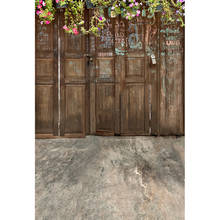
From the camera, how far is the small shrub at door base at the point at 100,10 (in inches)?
107

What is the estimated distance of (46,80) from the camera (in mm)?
2959

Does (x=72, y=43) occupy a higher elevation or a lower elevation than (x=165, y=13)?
lower

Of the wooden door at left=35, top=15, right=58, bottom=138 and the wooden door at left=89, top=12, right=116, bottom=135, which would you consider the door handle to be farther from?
the wooden door at left=35, top=15, right=58, bottom=138

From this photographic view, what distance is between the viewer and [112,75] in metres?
3.02

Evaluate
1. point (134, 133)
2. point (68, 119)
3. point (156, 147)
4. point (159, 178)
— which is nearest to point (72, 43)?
point (68, 119)

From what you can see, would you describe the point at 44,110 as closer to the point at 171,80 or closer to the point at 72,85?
the point at 72,85

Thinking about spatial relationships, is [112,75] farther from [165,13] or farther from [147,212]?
[147,212]

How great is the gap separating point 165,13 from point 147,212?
2997 millimetres

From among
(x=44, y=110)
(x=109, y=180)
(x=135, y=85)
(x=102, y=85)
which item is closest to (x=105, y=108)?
(x=102, y=85)

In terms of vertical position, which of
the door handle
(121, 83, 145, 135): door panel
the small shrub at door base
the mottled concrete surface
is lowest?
the mottled concrete surface

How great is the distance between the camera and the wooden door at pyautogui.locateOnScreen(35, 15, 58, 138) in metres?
2.92

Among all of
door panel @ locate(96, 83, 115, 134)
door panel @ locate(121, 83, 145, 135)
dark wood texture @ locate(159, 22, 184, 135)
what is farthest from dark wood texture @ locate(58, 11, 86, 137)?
dark wood texture @ locate(159, 22, 184, 135)

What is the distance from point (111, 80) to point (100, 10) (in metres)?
1.20
